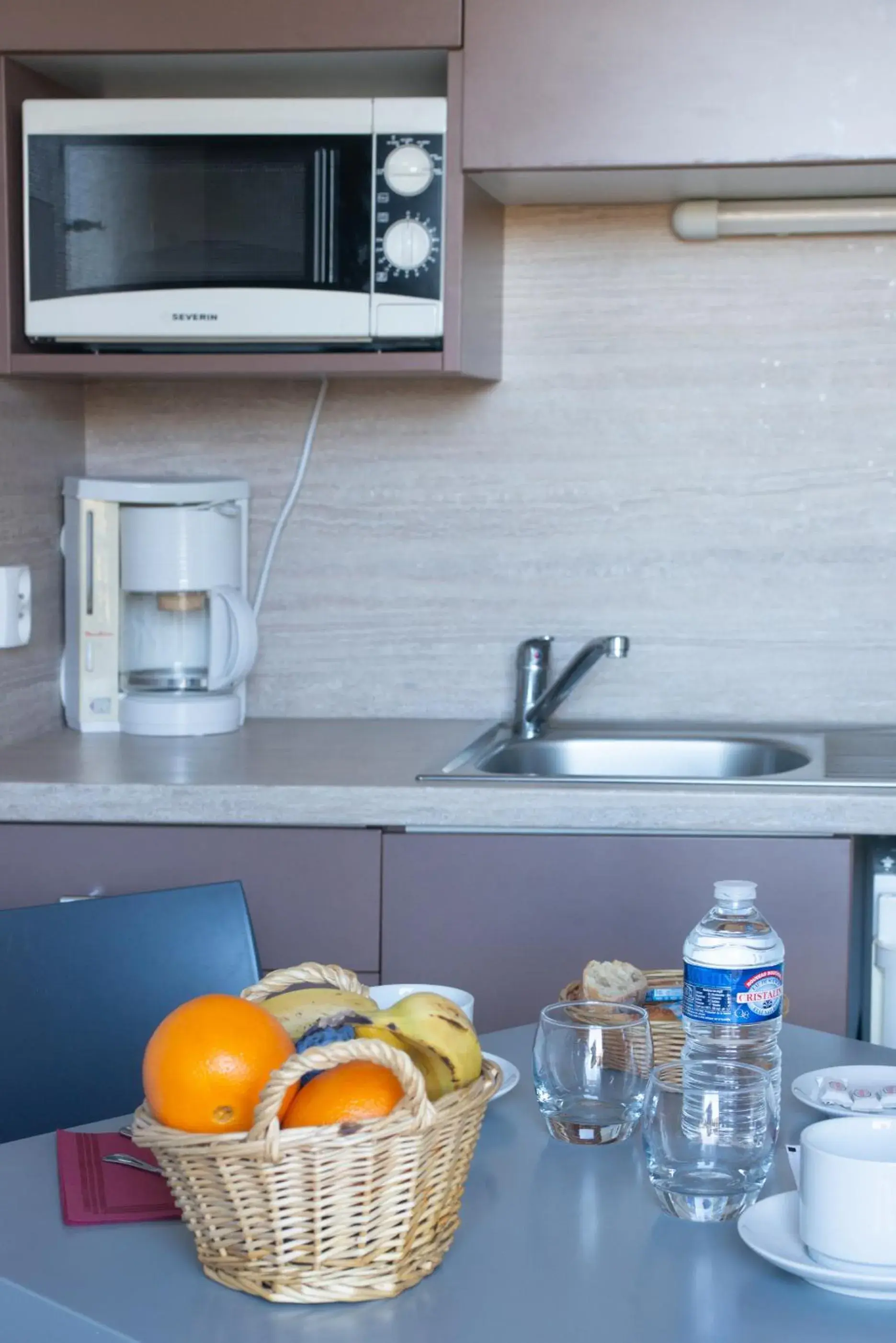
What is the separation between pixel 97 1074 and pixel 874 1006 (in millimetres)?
1058

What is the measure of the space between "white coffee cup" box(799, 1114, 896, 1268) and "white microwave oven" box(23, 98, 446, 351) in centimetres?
149

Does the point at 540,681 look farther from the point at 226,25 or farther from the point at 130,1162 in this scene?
the point at 130,1162

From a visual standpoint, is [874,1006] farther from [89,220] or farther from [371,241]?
[89,220]

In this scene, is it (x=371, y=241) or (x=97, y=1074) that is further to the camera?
(x=371, y=241)

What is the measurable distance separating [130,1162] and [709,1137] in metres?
0.36

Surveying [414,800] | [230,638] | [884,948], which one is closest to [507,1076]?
[414,800]

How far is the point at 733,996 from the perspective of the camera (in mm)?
Answer: 1013

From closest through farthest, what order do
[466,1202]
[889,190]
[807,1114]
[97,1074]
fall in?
[466,1202], [807,1114], [97,1074], [889,190]

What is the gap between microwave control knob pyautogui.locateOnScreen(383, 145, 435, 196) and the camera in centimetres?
209

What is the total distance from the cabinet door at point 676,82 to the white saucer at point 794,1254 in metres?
1.53

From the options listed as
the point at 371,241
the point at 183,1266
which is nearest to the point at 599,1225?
the point at 183,1266

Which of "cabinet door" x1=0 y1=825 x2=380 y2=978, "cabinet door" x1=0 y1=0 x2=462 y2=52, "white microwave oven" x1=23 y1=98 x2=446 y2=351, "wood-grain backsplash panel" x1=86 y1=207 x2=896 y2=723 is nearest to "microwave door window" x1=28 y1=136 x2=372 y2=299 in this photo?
"white microwave oven" x1=23 y1=98 x2=446 y2=351

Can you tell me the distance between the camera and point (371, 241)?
2104 mm

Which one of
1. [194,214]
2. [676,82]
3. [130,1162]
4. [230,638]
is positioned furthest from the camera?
[230,638]
